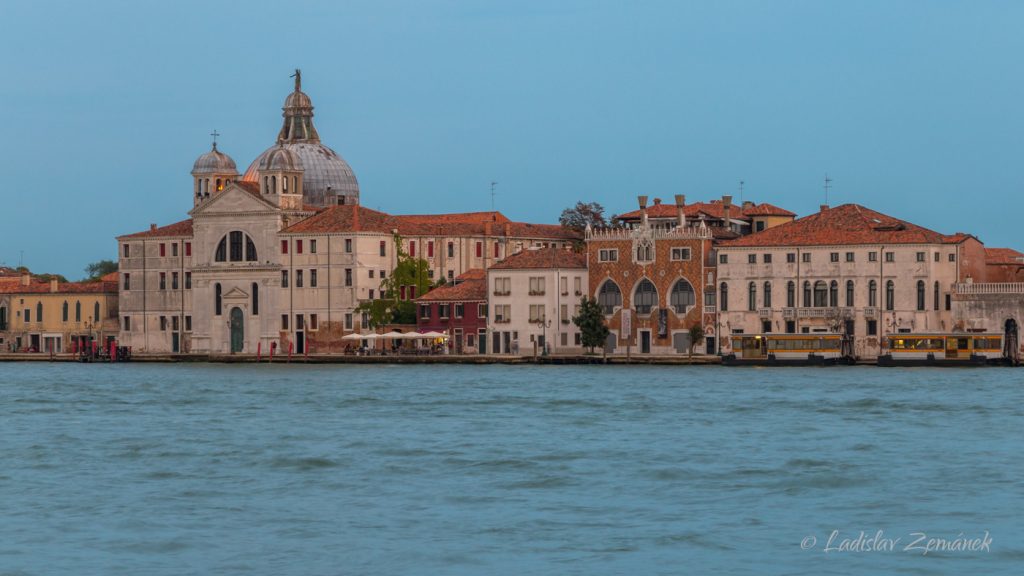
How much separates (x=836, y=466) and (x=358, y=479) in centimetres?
684

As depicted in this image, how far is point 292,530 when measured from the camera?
22.2 metres

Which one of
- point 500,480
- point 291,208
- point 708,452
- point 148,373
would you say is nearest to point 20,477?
point 500,480

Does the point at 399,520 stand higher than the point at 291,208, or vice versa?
the point at 291,208

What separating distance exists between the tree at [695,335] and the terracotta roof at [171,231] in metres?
22.9

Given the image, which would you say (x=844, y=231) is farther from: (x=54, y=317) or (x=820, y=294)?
(x=54, y=317)

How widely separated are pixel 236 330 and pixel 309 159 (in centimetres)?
1039

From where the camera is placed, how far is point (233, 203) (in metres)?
78.9

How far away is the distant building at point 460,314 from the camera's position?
240 feet

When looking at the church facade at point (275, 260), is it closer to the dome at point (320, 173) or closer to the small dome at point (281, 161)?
the small dome at point (281, 161)

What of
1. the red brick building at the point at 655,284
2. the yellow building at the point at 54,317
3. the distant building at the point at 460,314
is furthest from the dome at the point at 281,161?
the red brick building at the point at 655,284

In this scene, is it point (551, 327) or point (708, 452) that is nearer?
point (708, 452)

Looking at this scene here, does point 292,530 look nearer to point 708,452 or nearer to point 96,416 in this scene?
point 708,452

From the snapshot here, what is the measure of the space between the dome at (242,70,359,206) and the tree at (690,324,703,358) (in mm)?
21109

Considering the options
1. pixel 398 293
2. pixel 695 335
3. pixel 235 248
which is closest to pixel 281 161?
pixel 235 248
